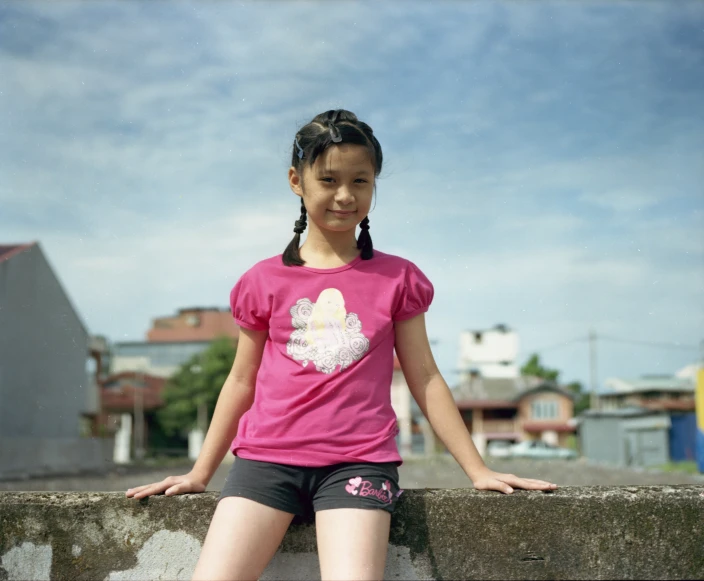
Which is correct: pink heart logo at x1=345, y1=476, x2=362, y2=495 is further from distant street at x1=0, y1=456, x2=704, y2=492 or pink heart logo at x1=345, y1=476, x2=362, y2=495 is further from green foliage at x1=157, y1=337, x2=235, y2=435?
green foliage at x1=157, y1=337, x2=235, y2=435

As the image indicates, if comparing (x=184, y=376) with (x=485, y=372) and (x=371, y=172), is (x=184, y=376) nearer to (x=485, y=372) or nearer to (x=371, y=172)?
(x=485, y=372)

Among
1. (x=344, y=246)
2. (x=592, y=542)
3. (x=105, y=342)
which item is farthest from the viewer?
(x=105, y=342)

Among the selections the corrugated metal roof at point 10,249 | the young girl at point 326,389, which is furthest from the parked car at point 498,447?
the young girl at point 326,389

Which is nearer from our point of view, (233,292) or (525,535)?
(525,535)

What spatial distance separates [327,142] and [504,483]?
3.71 feet

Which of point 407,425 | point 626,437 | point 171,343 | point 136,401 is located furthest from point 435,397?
point 171,343

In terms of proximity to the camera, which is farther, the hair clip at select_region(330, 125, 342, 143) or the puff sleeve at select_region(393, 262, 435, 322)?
the puff sleeve at select_region(393, 262, 435, 322)

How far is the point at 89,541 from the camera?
2.59 m

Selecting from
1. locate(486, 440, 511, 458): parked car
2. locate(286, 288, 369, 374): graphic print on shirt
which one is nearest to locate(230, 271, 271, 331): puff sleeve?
locate(286, 288, 369, 374): graphic print on shirt

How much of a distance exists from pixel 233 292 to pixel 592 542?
4.28 feet

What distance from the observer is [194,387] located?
185 ft

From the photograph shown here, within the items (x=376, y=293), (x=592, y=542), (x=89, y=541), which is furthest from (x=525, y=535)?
(x=89, y=541)

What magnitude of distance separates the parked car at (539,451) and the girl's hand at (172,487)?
41.0 metres

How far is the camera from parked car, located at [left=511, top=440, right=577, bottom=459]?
43562 millimetres
